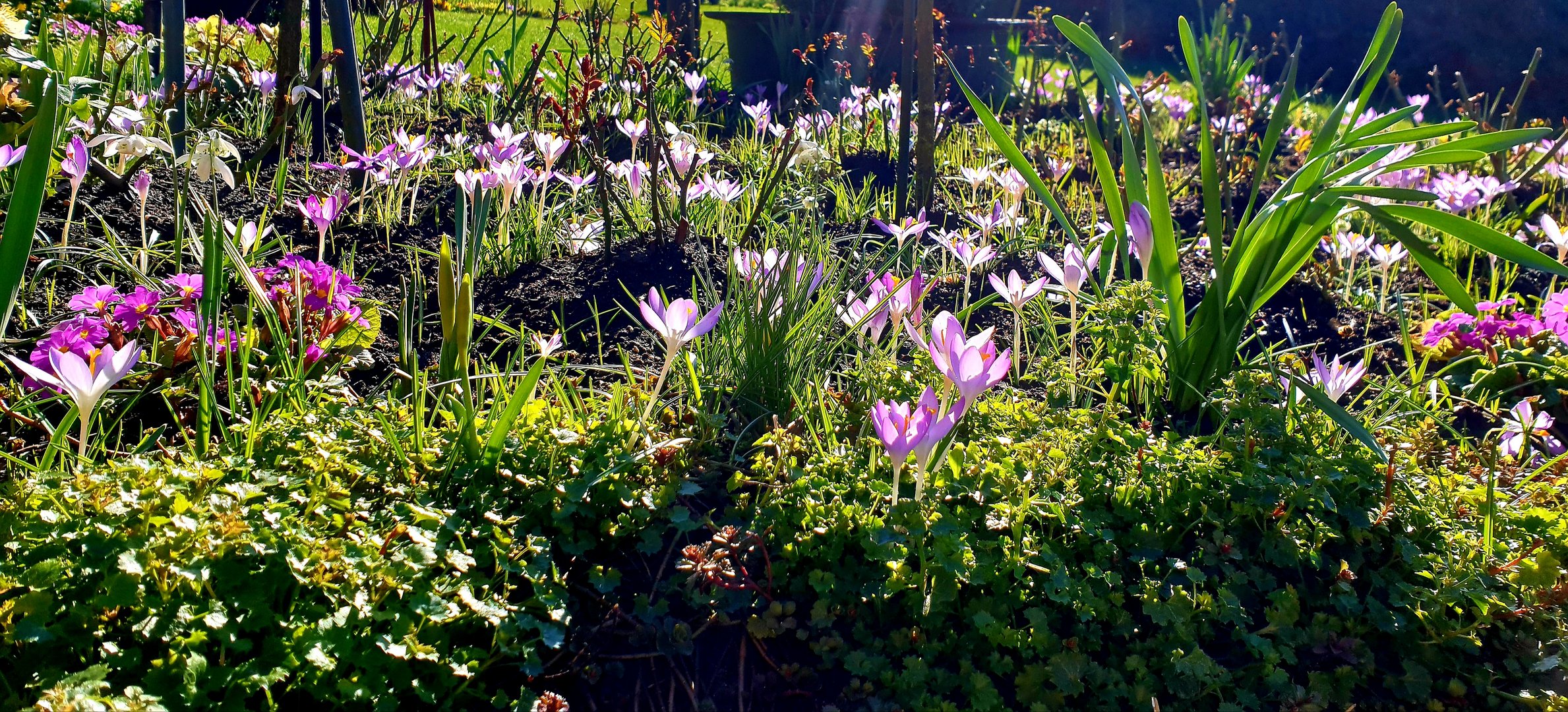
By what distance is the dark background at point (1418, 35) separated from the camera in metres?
8.64

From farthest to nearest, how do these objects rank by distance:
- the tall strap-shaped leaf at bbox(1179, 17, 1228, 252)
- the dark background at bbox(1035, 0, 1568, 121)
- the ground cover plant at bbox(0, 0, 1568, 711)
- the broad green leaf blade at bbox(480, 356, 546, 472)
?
the dark background at bbox(1035, 0, 1568, 121) → the tall strap-shaped leaf at bbox(1179, 17, 1228, 252) → the broad green leaf blade at bbox(480, 356, 546, 472) → the ground cover plant at bbox(0, 0, 1568, 711)

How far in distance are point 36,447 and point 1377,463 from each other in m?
2.40

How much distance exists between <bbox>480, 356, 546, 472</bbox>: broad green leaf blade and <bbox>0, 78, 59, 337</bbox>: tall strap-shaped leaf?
784mm

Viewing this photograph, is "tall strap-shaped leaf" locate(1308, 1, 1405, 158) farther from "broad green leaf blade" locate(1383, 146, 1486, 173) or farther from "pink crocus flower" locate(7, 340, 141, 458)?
"pink crocus flower" locate(7, 340, 141, 458)

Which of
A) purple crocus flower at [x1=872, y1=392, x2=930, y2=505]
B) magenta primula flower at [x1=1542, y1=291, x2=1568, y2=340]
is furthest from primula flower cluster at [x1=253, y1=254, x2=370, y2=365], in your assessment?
magenta primula flower at [x1=1542, y1=291, x2=1568, y2=340]

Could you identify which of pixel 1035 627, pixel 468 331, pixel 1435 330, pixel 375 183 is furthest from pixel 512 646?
pixel 1435 330

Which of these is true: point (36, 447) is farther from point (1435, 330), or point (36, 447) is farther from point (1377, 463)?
point (1435, 330)

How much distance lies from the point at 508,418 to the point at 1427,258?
1633 mm

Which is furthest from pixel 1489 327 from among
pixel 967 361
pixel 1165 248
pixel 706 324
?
pixel 706 324

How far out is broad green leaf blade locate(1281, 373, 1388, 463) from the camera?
Result: 1.61 metres

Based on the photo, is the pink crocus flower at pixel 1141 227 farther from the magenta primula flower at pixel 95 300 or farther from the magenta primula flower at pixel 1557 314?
the magenta primula flower at pixel 95 300

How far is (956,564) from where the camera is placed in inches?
53.5

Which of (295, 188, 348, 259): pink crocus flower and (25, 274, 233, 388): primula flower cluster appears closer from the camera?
(25, 274, 233, 388): primula flower cluster

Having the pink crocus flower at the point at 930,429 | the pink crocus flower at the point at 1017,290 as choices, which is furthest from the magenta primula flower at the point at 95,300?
the pink crocus flower at the point at 1017,290
